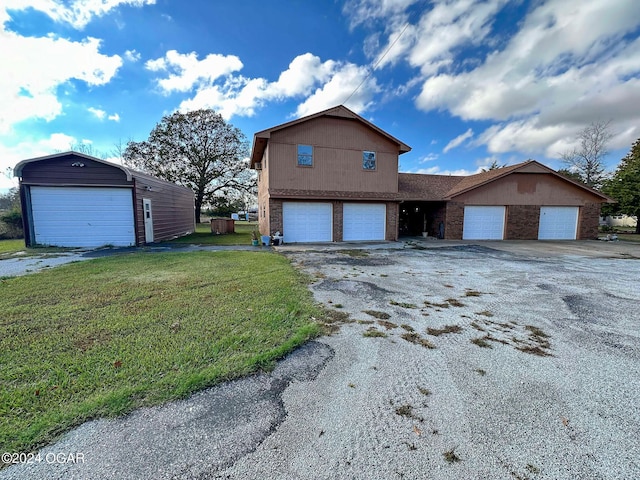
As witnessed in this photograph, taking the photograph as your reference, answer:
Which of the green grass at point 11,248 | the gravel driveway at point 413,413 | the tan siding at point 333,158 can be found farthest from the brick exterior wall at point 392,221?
the green grass at point 11,248

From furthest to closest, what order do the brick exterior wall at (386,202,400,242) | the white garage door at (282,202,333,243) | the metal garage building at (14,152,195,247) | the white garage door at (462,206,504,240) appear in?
the white garage door at (462,206,504,240) → the brick exterior wall at (386,202,400,242) → the white garage door at (282,202,333,243) → the metal garage building at (14,152,195,247)

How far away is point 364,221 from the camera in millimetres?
14703

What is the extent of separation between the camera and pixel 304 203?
13750mm

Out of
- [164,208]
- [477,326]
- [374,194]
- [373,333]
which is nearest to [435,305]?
[477,326]

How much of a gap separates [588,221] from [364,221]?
1537 cm

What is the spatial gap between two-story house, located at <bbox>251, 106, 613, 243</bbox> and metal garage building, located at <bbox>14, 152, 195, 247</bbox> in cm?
607

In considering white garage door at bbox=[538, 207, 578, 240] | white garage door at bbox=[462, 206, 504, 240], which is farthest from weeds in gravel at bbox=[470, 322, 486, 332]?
white garage door at bbox=[538, 207, 578, 240]

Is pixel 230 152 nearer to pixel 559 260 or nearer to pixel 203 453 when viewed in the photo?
pixel 559 260

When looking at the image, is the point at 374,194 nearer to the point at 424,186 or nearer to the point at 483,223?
the point at 424,186

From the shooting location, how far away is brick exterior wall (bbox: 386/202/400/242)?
15.0 meters

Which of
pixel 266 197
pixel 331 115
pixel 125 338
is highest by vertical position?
pixel 331 115

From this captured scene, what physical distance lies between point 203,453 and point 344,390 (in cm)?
120

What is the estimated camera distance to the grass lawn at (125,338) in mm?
2154

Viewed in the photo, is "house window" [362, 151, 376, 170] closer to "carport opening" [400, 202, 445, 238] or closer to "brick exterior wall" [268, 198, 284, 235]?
"brick exterior wall" [268, 198, 284, 235]
